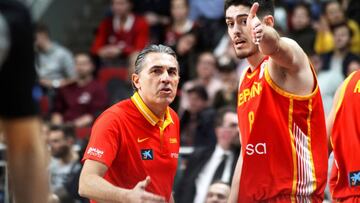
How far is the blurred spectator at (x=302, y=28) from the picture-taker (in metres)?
14.1

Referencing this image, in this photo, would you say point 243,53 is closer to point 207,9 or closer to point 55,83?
point 55,83

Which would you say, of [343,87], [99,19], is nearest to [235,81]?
[99,19]

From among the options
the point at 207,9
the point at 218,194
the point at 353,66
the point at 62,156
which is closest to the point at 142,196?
the point at 218,194

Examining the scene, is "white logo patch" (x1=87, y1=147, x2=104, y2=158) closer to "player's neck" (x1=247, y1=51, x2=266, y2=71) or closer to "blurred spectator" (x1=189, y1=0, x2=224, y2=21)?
"player's neck" (x1=247, y1=51, x2=266, y2=71)

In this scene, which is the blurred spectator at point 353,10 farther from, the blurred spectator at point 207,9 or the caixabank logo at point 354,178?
the caixabank logo at point 354,178

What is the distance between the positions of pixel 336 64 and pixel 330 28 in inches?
51.6

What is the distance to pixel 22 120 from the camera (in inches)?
136

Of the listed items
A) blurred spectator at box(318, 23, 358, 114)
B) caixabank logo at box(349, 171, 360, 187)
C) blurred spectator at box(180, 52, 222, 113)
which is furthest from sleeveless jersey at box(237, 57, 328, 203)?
blurred spectator at box(180, 52, 222, 113)

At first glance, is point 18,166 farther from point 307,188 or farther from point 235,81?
point 235,81

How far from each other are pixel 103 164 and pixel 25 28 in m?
3.22

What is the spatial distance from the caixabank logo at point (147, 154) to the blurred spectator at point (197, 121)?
489 cm

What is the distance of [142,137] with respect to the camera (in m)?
6.93

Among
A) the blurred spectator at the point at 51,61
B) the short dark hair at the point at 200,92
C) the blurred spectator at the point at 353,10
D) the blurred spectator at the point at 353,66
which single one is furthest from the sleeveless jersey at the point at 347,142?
the blurred spectator at the point at 51,61

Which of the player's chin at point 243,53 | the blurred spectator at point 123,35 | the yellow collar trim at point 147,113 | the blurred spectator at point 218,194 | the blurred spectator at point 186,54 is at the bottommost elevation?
the blurred spectator at point 218,194
